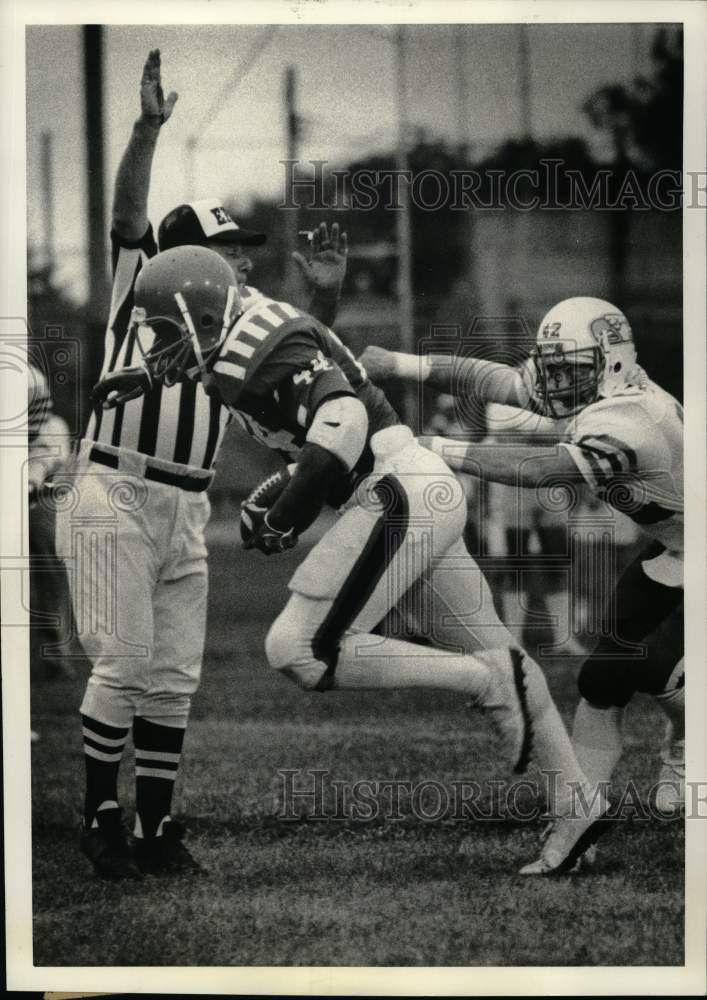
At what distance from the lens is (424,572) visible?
3.40m

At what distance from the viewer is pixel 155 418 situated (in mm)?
3404

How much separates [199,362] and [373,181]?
0.59 metres

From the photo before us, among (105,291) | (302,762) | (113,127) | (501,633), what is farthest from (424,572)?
(113,127)

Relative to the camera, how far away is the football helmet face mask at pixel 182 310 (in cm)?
337

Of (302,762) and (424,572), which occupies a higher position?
(424,572)

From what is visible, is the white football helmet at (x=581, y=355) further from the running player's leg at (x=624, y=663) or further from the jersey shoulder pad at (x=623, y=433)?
the running player's leg at (x=624, y=663)

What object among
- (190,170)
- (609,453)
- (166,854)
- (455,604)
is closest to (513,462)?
(609,453)

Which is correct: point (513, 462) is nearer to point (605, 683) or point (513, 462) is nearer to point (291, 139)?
point (605, 683)

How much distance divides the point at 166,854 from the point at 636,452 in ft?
4.84

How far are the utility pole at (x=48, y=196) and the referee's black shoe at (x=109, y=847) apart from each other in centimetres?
130

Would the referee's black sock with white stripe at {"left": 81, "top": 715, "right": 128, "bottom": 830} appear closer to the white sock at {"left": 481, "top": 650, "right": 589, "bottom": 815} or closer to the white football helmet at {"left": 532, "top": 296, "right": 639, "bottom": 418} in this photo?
the white sock at {"left": 481, "top": 650, "right": 589, "bottom": 815}

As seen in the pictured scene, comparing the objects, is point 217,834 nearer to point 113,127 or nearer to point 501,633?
point 501,633

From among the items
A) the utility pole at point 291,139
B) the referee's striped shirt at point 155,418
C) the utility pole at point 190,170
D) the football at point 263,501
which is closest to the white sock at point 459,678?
the football at point 263,501

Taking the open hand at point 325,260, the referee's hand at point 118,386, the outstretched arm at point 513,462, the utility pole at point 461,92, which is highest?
the utility pole at point 461,92
